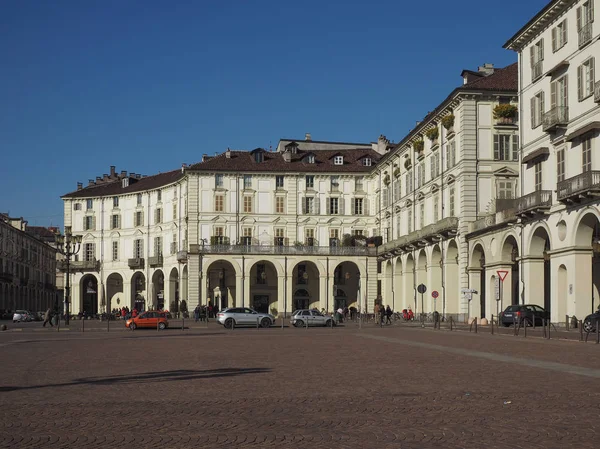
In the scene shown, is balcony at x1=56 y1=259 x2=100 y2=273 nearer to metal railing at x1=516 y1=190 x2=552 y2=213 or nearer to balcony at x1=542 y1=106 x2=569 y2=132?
metal railing at x1=516 y1=190 x2=552 y2=213

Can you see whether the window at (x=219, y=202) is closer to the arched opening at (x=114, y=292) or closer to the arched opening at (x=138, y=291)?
the arched opening at (x=138, y=291)

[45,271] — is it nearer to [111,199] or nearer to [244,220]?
[111,199]

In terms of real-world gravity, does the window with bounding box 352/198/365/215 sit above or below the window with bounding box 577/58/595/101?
below

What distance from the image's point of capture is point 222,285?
91875mm

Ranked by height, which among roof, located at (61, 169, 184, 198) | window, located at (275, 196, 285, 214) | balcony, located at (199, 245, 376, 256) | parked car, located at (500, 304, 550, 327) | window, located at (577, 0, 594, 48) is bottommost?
parked car, located at (500, 304, 550, 327)

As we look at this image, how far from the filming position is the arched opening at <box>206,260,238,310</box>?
9088 cm

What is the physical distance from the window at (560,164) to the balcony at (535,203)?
3.58 ft

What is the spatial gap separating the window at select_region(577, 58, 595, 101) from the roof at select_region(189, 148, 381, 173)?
4846cm

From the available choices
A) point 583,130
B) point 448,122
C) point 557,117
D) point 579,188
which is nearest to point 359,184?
point 448,122

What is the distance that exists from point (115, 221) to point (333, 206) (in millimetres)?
26987

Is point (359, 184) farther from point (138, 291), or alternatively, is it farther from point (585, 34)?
point (585, 34)

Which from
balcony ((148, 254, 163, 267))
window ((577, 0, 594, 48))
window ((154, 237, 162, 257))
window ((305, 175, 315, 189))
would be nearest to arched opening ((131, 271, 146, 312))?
balcony ((148, 254, 163, 267))

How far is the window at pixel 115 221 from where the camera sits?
102 m

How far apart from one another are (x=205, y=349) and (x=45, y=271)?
119209 mm
